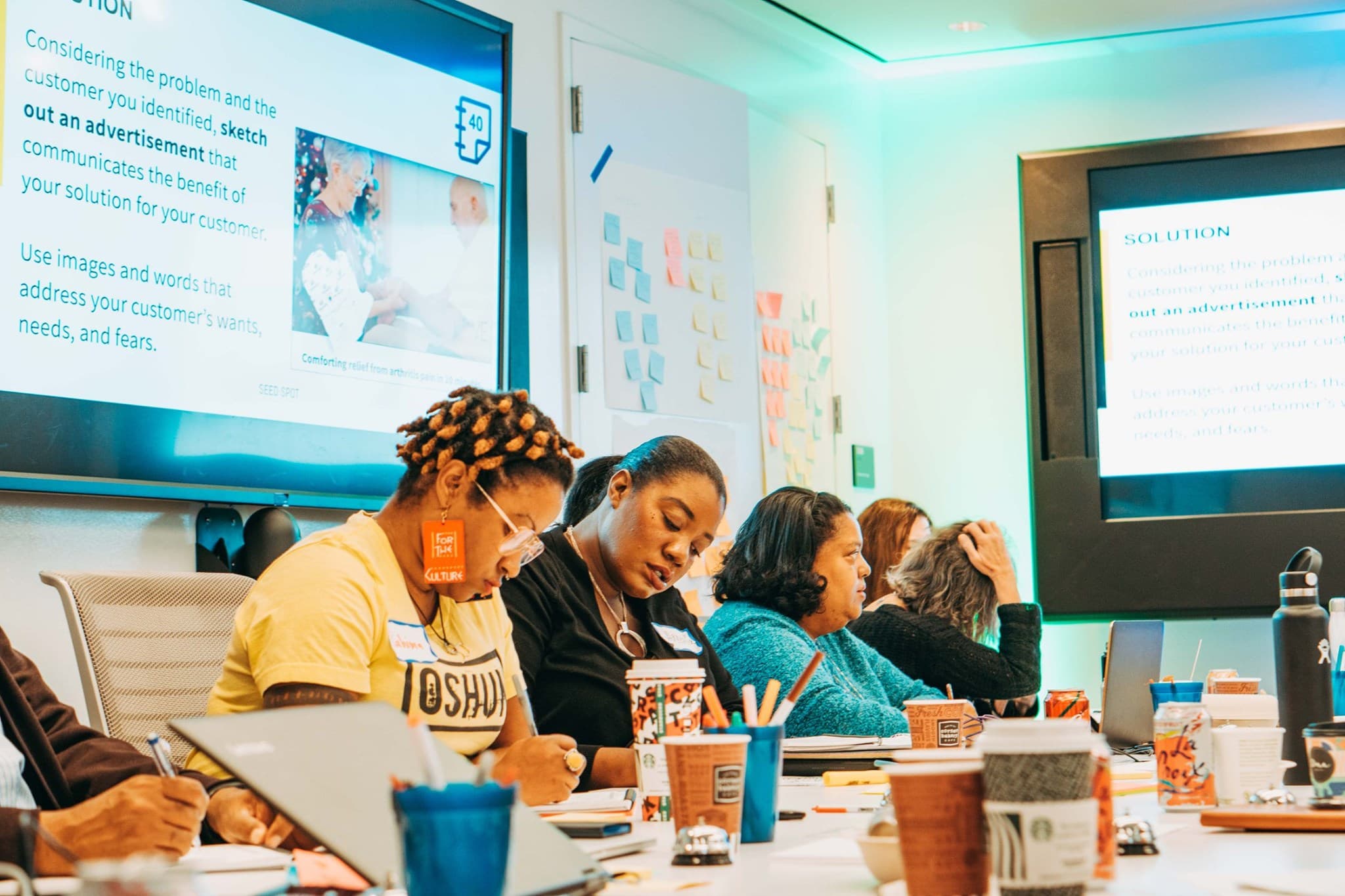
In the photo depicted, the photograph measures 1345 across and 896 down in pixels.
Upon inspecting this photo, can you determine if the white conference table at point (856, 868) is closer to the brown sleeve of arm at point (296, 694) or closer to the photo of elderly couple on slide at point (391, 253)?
the brown sleeve of arm at point (296, 694)

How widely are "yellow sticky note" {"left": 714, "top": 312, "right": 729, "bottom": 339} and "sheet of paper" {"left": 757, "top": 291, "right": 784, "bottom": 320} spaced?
22 cm

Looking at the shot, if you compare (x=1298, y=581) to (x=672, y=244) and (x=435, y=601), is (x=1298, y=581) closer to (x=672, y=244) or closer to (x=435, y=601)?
(x=435, y=601)

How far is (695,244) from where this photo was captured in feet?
13.7

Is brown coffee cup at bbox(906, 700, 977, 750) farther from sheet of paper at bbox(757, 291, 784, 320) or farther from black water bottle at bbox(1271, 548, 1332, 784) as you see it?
sheet of paper at bbox(757, 291, 784, 320)

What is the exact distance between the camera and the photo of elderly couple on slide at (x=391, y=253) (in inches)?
113

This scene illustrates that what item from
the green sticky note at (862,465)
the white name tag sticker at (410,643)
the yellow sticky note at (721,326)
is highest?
the yellow sticky note at (721,326)

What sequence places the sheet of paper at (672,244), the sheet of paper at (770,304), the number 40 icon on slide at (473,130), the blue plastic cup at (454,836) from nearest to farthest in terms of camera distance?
1. the blue plastic cup at (454,836)
2. the number 40 icon on slide at (473,130)
3. the sheet of paper at (672,244)
4. the sheet of paper at (770,304)

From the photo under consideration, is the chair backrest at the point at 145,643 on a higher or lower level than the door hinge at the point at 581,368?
lower

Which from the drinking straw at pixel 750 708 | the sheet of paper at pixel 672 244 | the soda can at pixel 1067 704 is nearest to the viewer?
the drinking straw at pixel 750 708

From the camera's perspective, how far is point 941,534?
3887 mm

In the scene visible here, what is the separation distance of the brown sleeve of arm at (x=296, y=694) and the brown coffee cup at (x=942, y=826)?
0.84 m

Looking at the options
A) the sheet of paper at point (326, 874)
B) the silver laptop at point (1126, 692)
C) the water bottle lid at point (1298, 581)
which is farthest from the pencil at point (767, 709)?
the silver laptop at point (1126, 692)

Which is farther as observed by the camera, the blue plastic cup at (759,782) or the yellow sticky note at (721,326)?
the yellow sticky note at (721,326)

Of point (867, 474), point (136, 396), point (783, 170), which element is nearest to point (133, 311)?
point (136, 396)
